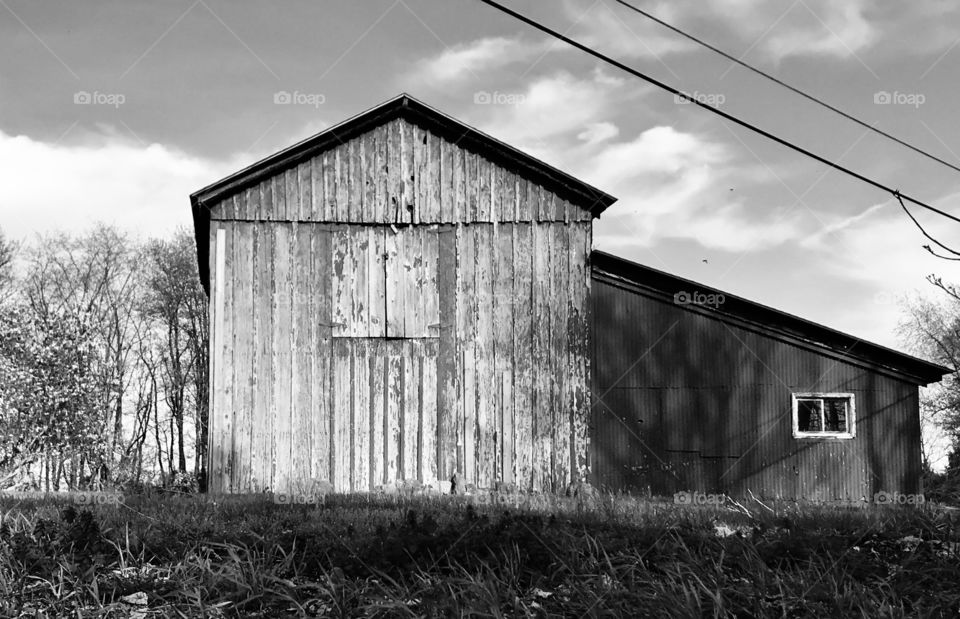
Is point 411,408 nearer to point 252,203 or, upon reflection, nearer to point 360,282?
point 360,282

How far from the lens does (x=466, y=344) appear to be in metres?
15.2

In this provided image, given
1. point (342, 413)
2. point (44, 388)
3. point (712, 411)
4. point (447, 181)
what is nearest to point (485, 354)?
point (342, 413)

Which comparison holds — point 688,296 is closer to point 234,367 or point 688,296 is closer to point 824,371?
point 824,371

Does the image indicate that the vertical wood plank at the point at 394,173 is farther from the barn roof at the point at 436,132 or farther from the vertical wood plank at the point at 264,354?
the vertical wood plank at the point at 264,354

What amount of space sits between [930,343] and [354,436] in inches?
1373

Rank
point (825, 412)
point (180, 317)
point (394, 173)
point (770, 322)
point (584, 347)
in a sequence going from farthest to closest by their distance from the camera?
point (180, 317) < point (825, 412) < point (770, 322) < point (394, 173) < point (584, 347)

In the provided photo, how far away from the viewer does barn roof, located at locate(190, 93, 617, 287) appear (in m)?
15.3

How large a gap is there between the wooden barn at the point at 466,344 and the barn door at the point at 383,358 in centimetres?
4

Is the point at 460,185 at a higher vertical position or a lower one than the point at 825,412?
higher

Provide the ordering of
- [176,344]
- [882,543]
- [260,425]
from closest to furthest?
1. [882,543]
2. [260,425]
3. [176,344]

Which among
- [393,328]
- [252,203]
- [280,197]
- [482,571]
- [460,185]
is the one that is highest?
[460,185]

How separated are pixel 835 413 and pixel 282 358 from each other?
37.3 ft

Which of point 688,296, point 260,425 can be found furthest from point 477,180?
point 260,425

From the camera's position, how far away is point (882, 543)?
6371 mm
